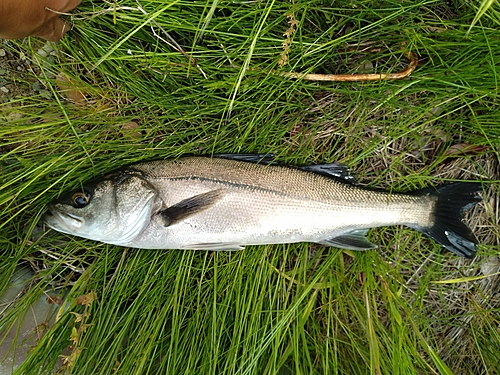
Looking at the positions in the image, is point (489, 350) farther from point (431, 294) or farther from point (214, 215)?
point (214, 215)

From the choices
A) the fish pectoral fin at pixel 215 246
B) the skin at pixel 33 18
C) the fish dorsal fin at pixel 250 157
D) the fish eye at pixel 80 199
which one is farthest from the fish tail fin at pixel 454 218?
the skin at pixel 33 18

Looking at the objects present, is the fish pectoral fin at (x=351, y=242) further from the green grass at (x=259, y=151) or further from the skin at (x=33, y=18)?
the skin at (x=33, y=18)

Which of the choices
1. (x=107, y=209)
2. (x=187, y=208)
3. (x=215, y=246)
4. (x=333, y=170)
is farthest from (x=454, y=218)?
(x=107, y=209)

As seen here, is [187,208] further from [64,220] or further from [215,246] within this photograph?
[64,220]

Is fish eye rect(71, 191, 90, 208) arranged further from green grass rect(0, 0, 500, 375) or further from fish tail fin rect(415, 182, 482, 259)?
fish tail fin rect(415, 182, 482, 259)

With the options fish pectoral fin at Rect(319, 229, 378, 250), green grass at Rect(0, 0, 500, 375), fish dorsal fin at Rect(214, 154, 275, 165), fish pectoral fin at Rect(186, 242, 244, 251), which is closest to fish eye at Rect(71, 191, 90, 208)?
green grass at Rect(0, 0, 500, 375)

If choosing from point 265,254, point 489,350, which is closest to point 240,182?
point 265,254
